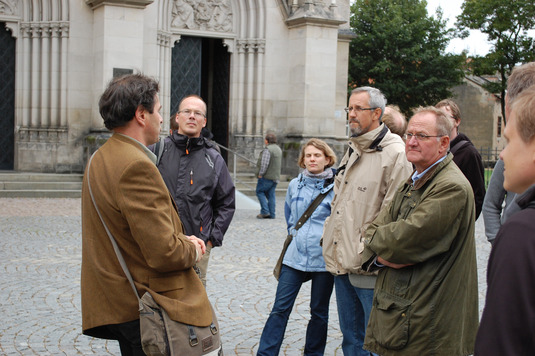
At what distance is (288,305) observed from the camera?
4789 millimetres

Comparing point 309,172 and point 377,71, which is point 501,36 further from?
point 309,172

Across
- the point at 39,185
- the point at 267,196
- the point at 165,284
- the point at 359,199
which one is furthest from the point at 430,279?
the point at 39,185

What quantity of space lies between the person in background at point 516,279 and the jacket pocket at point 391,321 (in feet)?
5.05

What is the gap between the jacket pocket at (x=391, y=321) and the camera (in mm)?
3326

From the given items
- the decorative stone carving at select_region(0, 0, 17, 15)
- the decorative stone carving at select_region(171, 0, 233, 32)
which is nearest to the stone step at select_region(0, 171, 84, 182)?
the decorative stone carving at select_region(0, 0, 17, 15)

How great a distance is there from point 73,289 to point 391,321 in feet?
14.6

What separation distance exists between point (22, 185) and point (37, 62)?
10.9ft

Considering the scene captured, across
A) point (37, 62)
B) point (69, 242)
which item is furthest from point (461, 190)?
point (37, 62)

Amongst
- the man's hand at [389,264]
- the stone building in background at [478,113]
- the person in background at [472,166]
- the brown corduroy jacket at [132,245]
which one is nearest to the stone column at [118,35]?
the person in background at [472,166]

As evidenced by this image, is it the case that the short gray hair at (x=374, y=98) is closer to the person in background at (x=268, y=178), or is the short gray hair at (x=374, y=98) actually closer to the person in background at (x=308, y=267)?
the person in background at (x=308, y=267)

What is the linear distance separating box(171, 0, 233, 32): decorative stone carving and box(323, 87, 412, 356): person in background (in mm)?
14847

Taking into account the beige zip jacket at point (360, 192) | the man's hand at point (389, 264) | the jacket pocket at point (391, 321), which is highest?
the beige zip jacket at point (360, 192)

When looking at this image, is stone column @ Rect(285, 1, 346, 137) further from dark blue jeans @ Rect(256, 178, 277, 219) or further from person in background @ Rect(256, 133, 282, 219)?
dark blue jeans @ Rect(256, 178, 277, 219)

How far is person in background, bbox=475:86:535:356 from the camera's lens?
1688mm
